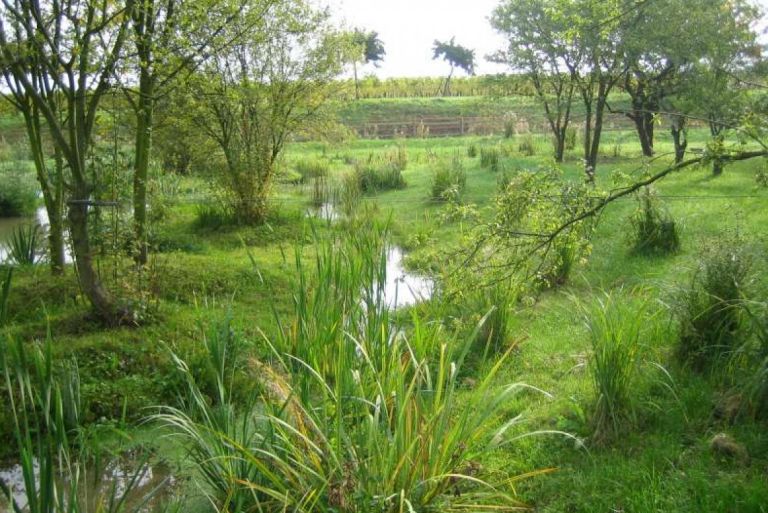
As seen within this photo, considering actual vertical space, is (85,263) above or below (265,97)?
below

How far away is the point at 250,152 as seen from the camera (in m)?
10.7

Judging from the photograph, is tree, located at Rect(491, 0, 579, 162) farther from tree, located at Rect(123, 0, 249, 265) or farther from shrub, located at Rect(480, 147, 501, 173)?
tree, located at Rect(123, 0, 249, 265)

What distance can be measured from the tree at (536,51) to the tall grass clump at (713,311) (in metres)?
11.4

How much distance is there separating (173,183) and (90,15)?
26.8 feet

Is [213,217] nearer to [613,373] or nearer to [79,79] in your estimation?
[79,79]

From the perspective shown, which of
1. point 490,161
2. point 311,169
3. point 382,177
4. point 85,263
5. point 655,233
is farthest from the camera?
point 311,169

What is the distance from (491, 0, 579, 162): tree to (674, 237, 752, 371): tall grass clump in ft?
37.4

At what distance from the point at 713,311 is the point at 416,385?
208 cm

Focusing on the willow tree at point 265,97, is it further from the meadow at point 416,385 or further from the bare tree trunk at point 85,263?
the bare tree trunk at point 85,263

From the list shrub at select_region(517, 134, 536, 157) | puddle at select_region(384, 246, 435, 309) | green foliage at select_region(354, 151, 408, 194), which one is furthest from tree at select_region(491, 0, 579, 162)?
puddle at select_region(384, 246, 435, 309)

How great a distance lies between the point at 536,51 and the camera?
653 inches

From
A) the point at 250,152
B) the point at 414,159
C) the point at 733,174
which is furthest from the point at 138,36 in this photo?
the point at 414,159

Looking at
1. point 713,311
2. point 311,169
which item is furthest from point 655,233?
point 311,169

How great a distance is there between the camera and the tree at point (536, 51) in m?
15.8
